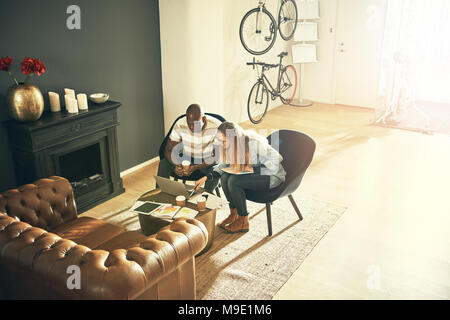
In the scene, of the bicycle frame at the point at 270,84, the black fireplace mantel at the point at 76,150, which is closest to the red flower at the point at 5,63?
the black fireplace mantel at the point at 76,150

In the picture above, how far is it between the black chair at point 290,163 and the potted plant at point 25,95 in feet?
6.47

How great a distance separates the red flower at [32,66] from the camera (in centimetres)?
363

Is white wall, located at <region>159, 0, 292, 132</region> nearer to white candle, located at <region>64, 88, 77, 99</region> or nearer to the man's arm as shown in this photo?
the man's arm

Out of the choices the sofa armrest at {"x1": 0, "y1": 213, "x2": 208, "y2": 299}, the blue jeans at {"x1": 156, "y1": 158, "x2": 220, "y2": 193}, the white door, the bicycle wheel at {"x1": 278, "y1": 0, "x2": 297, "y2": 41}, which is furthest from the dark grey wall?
the white door

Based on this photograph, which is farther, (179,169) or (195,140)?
(195,140)

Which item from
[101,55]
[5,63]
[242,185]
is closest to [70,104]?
[5,63]

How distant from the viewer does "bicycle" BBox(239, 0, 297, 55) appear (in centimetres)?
673

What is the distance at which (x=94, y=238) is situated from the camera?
10.3 ft

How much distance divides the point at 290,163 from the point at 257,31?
10.9 feet

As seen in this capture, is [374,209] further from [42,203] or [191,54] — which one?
[42,203]

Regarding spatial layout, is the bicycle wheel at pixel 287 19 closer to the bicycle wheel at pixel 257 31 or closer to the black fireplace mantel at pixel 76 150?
the bicycle wheel at pixel 257 31

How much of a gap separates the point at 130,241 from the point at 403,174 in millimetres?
3531

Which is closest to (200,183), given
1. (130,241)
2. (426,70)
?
(130,241)

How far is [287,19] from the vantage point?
7.49m
